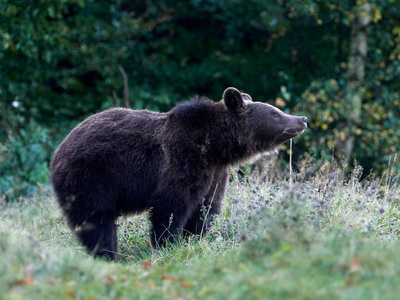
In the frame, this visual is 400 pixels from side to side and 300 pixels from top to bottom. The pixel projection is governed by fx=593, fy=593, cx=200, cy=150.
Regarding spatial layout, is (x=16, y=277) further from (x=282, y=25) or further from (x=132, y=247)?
(x=282, y=25)

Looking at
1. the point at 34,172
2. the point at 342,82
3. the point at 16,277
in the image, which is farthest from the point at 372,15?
the point at 16,277

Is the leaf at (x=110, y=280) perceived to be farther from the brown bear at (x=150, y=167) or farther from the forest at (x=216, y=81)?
the forest at (x=216, y=81)

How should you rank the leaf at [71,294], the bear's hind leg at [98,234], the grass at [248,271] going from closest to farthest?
the grass at [248,271] → the leaf at [71,294] → the bear's hind leg at [98,234]

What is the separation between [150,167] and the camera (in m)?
7.14

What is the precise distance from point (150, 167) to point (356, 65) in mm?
9213

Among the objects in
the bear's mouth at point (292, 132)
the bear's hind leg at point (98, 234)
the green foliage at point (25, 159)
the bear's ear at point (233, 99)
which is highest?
the bear's ear at point (233, 99)

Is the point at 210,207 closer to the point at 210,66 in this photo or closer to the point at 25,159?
the point at 25,159

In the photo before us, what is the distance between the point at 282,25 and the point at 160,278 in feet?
37.0

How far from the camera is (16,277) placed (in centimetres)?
428

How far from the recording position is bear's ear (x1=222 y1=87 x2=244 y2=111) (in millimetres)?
7492

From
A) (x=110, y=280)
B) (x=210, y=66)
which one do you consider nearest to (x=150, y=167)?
(x=110, y=280)

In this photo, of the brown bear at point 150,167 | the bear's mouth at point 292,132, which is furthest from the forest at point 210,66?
the brown bear at point 150,167

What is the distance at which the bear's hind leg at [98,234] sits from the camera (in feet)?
22.4

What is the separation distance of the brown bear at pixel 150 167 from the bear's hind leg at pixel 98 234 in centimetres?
1
